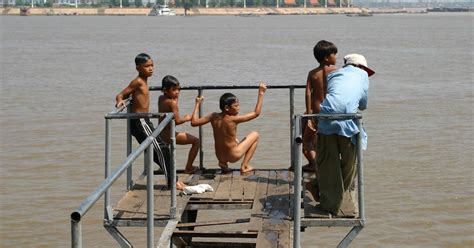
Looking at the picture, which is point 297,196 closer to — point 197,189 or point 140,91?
point 197,189

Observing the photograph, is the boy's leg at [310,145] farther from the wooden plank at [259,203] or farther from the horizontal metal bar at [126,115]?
the horizontal metal bar at [126,115]

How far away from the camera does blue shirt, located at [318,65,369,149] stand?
6.82m

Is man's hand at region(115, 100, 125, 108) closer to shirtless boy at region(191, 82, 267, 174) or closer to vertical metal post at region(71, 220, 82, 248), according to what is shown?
shirtless boy at region(191, 82, 267, 174)

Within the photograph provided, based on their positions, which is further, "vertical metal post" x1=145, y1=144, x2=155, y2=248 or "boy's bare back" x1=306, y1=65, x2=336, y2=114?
"boy's bare back" x1=306, y1=65, x2=336, y2=114

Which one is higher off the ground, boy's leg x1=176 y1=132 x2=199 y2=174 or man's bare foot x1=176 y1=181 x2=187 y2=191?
boy's leg x1=176 y1=132 x2=199 y2=174

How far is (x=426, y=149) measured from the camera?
1603 centimetres

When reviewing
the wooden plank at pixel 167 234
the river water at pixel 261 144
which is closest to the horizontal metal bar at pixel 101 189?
the wooden plank at pixel 167 234

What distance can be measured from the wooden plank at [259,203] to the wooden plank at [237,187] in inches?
5.8

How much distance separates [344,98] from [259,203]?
4.29ft

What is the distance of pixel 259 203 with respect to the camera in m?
7.58

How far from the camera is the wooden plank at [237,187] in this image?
7836 mm

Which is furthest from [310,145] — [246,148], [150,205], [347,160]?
[150,205]

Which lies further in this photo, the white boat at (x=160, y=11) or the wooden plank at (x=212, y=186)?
the white boat at (x=160, y=11)

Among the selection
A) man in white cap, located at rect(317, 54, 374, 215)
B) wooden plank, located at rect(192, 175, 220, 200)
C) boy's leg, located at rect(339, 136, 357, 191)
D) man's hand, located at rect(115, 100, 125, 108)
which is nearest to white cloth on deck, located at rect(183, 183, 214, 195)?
wooden plank, located at rect(192, 175, 220, 200)
